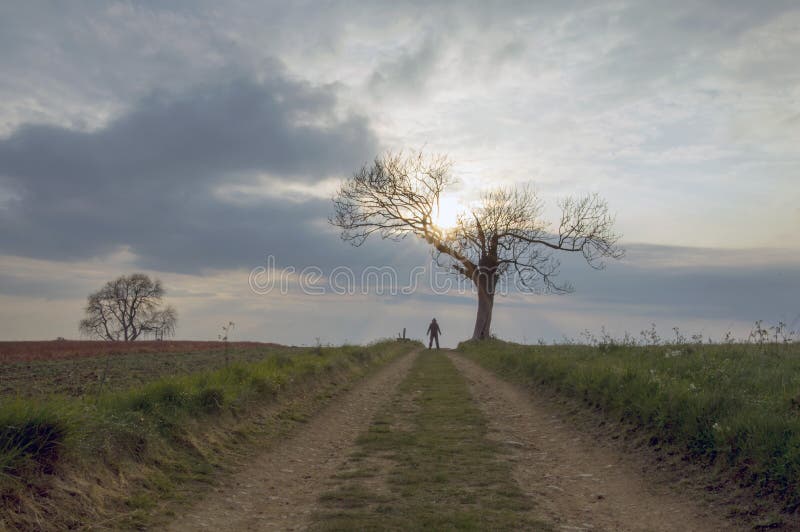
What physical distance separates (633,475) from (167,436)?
6.75 m

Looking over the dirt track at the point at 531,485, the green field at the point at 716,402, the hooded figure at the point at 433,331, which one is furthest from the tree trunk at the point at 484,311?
the dirt track at the point at 531,485

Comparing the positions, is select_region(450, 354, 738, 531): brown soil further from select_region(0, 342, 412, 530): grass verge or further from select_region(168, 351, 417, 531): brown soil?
select_region(0, 342, 412, 530): grass verge

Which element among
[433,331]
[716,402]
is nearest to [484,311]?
[433,331]

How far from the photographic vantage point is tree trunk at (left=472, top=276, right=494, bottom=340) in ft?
131

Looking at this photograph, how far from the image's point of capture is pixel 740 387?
9.20 meters

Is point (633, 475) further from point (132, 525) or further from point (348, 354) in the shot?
point (348, 354)

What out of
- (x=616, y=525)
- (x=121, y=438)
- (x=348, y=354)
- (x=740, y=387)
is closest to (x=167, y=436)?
(x=121, y=438)

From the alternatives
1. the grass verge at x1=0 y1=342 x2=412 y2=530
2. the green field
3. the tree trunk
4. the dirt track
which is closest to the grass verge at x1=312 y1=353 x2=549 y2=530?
the dirt track

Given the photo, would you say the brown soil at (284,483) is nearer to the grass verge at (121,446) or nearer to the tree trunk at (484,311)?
the grass verge at (121,446)

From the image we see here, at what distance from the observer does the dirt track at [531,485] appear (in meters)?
6.11

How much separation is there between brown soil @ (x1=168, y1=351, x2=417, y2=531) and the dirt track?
0.04ft

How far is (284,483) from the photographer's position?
761 centimetres

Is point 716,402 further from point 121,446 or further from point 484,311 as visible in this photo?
point 484,311

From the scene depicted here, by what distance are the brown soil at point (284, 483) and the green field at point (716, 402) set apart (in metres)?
5.00
